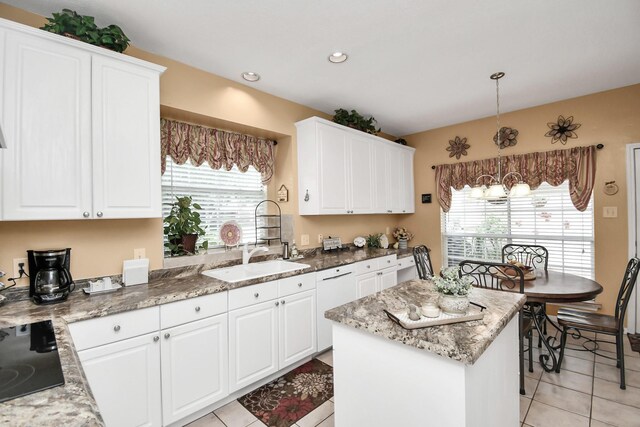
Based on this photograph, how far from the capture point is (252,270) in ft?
9.44

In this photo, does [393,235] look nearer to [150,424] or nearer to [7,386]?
[150,424]

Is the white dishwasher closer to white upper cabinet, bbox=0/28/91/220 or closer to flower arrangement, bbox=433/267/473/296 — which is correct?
flower arrangement, bbox=433/267/473/296

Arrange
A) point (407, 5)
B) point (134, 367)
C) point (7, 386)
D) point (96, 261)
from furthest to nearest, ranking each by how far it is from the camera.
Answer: point (96, 261), point (407, 5), point (134, 367), point (7, 386)

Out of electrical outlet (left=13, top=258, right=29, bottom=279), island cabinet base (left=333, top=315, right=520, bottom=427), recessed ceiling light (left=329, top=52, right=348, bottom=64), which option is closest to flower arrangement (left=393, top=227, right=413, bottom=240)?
recessed ceiling light (left=329, top=52, right=348, bottom=64)

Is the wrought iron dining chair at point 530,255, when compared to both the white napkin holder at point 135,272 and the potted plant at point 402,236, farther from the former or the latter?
the white napkin holder at point 135,272

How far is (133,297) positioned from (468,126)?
14.6 ft

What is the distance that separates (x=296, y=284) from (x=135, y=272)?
1.22 meters

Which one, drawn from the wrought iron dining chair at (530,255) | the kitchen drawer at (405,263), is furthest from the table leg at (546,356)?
the kitchen drawer at (405,263)

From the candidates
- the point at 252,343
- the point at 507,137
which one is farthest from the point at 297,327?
the point at 507,137

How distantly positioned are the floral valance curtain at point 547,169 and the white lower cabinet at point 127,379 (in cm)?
416

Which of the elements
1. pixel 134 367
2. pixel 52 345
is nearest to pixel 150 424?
pixel 134 367

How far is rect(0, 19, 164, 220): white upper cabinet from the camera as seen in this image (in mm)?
1595

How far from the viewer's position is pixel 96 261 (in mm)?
2078

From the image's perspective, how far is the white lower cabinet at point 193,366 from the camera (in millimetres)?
1836
